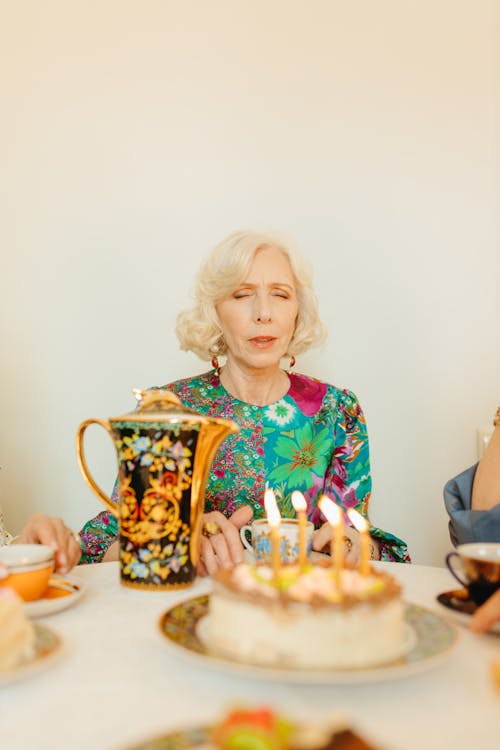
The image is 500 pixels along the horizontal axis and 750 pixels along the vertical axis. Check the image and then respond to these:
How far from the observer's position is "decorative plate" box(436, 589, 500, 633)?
31.2 inches

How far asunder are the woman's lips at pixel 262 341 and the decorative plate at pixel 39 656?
3.07ft

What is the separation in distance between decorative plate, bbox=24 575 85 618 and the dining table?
8 centimetres

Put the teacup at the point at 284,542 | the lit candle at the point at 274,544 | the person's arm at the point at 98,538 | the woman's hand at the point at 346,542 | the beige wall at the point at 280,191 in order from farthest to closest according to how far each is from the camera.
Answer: the beige wall at the point at 280,191, the person's arm at the point at 98,538, the woman's hand at the point at 346,542, the teacup at the point at 284,542, the lit candle at the point at 274,544

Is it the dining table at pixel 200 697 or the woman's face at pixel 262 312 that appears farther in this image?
the woman's face at pixel 262 312

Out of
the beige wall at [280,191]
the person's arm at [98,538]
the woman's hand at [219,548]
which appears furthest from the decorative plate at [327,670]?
the beige wall at [280,191]

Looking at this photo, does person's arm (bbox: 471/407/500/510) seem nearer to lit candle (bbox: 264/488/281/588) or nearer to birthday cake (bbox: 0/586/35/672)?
lit candle (bbox: 264/488/281/588)

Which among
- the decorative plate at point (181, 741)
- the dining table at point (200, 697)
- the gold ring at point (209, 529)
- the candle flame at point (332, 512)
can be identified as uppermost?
the candle flame at point (332, 512)

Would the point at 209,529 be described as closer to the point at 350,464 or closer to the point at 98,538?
the point at 98,538

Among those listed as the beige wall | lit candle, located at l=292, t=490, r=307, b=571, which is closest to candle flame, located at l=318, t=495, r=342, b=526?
lit candle, located at l=292, t=490, r=307, b=571

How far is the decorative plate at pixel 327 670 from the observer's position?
58cm

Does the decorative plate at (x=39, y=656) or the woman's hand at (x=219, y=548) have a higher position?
the decorative plate at (x=39, y=656)

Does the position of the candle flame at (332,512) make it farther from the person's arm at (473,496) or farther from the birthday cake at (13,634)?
the person's arm at (473,496)

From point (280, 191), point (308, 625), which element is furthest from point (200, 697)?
point (280, 191)

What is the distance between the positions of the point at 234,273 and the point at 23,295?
28.9 inches
